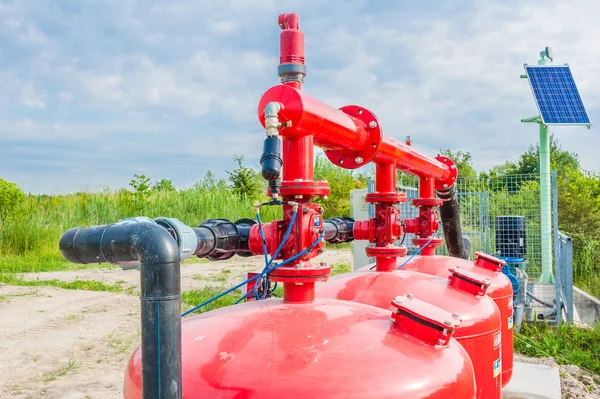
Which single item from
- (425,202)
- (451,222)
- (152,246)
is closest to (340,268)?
(451,222)

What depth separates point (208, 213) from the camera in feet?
56.2

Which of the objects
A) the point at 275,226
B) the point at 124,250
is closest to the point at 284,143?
the point at 275,226

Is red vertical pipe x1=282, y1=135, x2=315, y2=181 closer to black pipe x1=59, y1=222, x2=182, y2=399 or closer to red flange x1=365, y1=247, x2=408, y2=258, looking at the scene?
black pipe x1=59, y1=222, x2=182, y2=399

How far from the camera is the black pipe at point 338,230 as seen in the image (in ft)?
10.6

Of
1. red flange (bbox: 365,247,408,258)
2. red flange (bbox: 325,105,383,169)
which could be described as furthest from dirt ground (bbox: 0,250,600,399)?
red flange (bbox: 325,105,383,169)

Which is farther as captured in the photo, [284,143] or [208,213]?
[208,213]

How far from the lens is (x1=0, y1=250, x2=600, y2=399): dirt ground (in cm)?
488

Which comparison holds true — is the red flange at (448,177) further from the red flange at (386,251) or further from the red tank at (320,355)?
the red tank at (320,355)

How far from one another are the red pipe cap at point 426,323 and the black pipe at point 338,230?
129cm

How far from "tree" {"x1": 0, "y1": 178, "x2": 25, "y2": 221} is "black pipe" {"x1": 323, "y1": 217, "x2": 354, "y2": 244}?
50.0 feet

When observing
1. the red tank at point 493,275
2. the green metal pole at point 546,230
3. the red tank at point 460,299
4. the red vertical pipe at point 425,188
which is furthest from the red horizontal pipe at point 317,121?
the green metal pole at point 546,230

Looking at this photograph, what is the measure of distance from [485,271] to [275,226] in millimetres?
2199

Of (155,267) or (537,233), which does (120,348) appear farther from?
(537,233)

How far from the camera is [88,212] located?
54.3 ft
